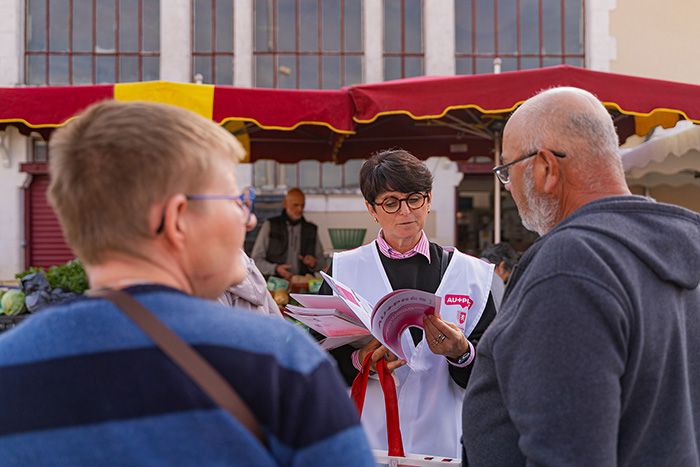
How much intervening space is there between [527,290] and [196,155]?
28.6 inches

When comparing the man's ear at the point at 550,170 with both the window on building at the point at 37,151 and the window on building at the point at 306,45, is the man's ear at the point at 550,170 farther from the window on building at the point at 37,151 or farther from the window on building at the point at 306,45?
the window on building at the point at 37,151

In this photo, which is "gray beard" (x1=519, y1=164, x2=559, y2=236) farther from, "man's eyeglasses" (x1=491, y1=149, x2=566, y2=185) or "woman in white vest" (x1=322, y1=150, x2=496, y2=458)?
"woman in white vest" (x1=322, y1=150, x2=496, y2=458)

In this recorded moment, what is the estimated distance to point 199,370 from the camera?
32.7 inches

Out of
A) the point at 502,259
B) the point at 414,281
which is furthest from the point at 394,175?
the point at 502,259

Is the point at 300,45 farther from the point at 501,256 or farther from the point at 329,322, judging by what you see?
the point at 329,322

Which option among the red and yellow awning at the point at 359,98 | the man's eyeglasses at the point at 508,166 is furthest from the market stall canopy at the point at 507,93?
the man's eyeglasses at the point at 508,166

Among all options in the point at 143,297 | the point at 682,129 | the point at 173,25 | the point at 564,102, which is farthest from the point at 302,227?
the point at 173,25

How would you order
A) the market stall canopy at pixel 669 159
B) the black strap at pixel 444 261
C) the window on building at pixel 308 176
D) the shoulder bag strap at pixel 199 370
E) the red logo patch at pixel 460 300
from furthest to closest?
1. the window on building at pixel 308 176
2. the market stall canopy at pixel 669 159
3. the black strap at pixel 444 261
4. the red logo patch at pixel 460 300
5. the shoulder bag strap at pixel 199 370

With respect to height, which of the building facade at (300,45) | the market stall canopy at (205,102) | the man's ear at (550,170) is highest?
the building facade at (300,45)

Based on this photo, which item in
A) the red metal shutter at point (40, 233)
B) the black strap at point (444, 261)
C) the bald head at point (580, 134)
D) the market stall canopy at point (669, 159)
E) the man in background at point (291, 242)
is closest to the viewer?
the bald head at point (580, 134)

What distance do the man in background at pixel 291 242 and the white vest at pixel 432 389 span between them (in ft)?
13.4

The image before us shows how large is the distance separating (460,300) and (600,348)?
123 centimetres

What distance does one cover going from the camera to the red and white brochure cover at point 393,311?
6.05 feet

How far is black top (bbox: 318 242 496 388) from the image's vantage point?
2426 mm
